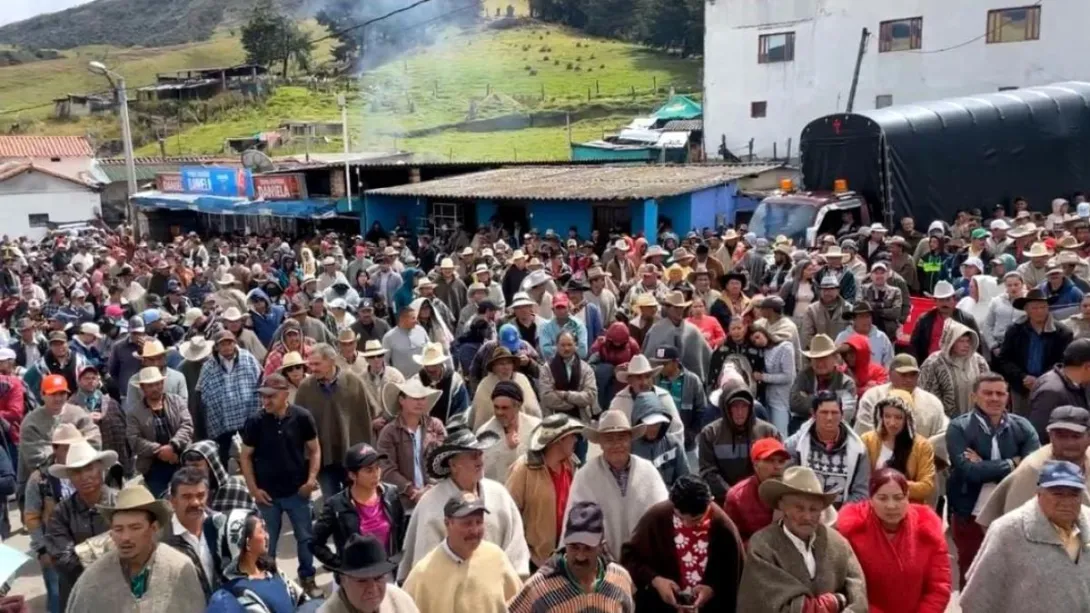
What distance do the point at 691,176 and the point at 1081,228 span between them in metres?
10.5

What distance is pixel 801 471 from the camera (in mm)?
4141

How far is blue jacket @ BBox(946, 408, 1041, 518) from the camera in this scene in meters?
5.36

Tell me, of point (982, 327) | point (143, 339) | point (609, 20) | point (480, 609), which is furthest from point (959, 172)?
point (609, 20)

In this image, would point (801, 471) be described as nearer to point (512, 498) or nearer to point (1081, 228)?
point (512, 498)

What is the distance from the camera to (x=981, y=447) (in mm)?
5418

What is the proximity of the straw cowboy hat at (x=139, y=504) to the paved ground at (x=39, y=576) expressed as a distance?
108 inches

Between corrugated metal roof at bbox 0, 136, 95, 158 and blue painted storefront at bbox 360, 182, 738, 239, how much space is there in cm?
3490

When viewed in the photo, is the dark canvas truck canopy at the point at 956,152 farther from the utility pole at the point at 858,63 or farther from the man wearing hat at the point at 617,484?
the utility pole at the point at 858,63

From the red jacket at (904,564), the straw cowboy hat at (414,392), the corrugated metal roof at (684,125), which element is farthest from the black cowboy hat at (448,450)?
the corrugated metal roof at (684,125)

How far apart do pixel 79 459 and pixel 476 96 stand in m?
80.6

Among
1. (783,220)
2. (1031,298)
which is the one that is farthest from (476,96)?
(1031,298)

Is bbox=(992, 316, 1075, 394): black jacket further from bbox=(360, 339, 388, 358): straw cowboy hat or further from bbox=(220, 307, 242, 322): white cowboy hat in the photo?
bbox=(220, 307, 242, 322): white cowboy hat

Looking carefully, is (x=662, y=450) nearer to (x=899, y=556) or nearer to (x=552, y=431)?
(x=552, y=431)

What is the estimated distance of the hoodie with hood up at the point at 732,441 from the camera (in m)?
5.46
